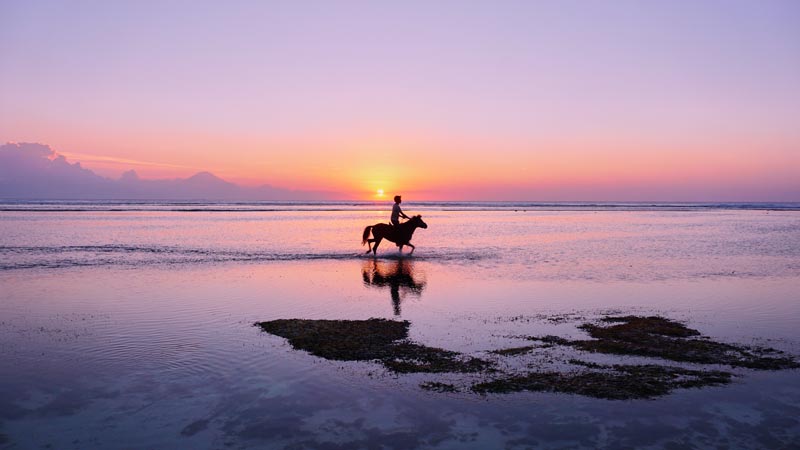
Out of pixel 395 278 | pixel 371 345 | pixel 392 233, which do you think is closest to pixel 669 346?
pixel 371 345

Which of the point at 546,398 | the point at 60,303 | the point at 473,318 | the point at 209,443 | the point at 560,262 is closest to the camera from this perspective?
the point at 209,443

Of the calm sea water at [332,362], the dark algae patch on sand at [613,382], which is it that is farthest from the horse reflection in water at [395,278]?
the dark algae patch on sand at [613,382]

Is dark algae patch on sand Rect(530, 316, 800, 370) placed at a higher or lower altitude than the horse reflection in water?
lower

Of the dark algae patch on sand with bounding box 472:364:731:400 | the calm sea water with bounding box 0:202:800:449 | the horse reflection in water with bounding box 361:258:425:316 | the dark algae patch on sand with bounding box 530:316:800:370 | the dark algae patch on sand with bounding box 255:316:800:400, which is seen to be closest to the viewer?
the calm sea water with bounding box 0:202:800:449

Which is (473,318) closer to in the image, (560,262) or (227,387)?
(227,387)

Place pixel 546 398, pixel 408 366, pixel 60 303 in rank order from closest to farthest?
pixel 546 398, pixel 408 366, pixel 60 303

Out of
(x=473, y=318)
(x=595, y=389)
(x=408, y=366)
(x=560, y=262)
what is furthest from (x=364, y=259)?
(x=595, y=389)

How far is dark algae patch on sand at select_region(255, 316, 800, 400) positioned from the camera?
8.75 meters

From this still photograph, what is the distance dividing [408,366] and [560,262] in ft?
56.2

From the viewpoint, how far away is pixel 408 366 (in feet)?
32.0

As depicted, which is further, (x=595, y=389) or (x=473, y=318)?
(x=473, y=318)

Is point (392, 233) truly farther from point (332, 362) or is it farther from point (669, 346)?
point (669, 346)

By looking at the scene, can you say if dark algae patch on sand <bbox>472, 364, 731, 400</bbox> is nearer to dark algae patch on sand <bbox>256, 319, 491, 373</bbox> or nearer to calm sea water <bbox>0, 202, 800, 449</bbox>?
calm sea water <bbox>0, 202, 800, 449</bbox>

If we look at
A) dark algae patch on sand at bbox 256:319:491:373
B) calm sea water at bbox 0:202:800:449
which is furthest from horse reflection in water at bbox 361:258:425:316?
dark algae patch on sand at bbox 256:319:491:373
